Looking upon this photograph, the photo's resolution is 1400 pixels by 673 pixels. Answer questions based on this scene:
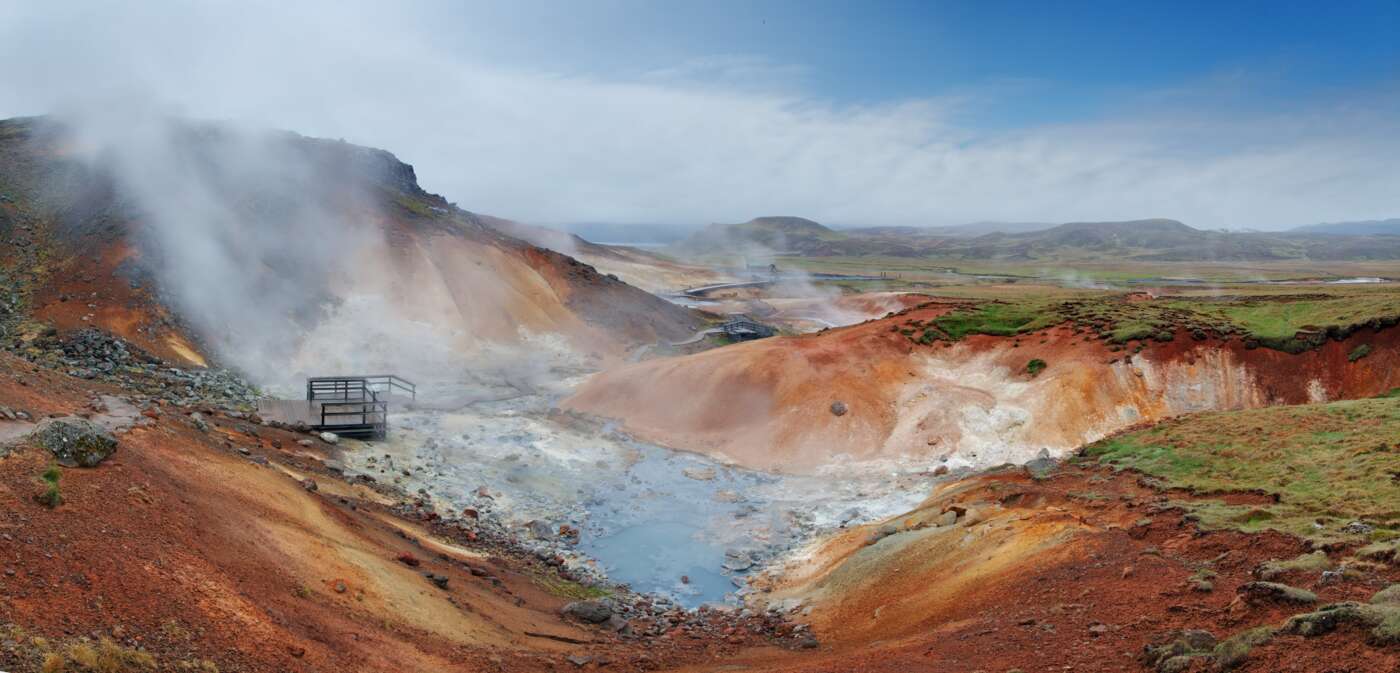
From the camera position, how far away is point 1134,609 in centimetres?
1140

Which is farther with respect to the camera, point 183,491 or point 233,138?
point 233,138

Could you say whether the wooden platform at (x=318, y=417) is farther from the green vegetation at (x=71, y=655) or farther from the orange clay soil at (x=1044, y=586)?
the green vegetation at (x=71, y=655)

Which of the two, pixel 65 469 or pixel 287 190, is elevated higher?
pixel 287 190

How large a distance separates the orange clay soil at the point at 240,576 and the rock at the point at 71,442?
245mm

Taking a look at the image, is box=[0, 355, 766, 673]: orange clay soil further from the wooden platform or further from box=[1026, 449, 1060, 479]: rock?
box=[1026, 449, 1060, 479]: rock

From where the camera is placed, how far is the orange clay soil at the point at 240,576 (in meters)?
9.02

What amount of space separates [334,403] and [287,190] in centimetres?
3029

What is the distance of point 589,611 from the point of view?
1655 centimetres

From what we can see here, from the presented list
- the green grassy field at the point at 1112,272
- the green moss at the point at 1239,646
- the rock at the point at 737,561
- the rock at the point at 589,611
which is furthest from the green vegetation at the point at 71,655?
the green grassy field at the point at 1112,272

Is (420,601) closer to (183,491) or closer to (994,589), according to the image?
(183,491)

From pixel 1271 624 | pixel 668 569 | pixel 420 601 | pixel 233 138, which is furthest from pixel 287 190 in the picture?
pixel 1271 624

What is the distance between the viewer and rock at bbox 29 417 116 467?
39.1 feet

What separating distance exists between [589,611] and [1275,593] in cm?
1196

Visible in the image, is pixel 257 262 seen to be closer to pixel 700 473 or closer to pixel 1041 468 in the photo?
pixel 700 473
